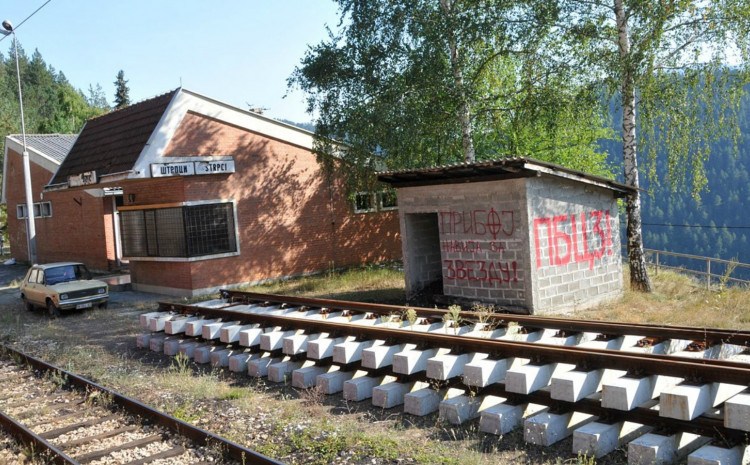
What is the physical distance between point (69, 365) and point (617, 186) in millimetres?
11408

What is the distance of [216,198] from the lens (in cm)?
→ 2036

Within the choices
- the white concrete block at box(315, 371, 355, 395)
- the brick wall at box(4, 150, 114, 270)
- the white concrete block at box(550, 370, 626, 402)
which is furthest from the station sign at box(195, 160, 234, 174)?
the white concrete block at box(550, 370, 626, 402)

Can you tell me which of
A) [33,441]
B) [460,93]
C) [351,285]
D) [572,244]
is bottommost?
[33,441]

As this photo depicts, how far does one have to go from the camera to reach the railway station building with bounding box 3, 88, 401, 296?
64.3 feet

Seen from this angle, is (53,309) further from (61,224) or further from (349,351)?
(61,224)

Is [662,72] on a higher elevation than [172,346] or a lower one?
higher

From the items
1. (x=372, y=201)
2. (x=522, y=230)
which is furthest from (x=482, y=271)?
(x=372, y=201)

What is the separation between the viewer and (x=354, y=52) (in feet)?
65.2

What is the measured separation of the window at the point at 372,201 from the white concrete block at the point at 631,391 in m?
18.8

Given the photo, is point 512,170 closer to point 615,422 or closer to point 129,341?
point 615,422

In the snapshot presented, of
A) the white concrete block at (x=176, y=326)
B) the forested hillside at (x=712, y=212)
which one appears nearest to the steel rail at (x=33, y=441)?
the white concrete block at (x=176, y=326)

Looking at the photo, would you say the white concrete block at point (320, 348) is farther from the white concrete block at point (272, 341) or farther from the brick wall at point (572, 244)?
the brick wall at point (572, 244)

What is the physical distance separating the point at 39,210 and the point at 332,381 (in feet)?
100

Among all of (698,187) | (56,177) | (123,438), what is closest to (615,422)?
(123,438)
